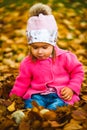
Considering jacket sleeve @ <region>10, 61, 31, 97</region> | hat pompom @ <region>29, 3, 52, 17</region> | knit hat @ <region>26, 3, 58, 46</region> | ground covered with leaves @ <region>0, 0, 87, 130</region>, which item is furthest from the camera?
jacket sleeve @ <region>10, 61, 31, 97</region>

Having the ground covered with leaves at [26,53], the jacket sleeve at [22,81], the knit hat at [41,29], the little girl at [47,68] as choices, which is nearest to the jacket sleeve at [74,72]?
the little girl at [47,68]

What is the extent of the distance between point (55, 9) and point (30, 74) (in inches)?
171

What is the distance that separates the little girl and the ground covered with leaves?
17 cm

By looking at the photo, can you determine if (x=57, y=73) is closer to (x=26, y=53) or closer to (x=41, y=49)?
(x=41, y=49)

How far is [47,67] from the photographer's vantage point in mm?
4477

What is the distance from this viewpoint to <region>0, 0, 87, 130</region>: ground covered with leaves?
12.6 ft

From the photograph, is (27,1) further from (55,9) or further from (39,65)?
(39,65)

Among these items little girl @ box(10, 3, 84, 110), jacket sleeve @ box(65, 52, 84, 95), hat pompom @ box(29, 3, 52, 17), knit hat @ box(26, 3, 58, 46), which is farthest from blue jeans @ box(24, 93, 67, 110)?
hat pompom @ box(29, 3, 52, 17)

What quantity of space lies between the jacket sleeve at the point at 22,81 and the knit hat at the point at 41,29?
1.14 feet

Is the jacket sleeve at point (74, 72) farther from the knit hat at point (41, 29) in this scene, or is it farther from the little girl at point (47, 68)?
the knit hat at point (41, 29)

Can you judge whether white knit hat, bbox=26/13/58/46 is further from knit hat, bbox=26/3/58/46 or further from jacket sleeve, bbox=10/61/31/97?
jacket sleeve, bbox=10/61/31/97

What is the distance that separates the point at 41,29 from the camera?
4301mm

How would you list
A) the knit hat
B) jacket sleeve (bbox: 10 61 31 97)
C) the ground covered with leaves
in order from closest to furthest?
the ground covered with leaves → the knit hat → jacket sleeve (bbox: 10 61 31 97)

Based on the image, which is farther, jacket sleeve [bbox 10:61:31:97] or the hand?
jacket sleeve [bbox 10:61:31:97]
